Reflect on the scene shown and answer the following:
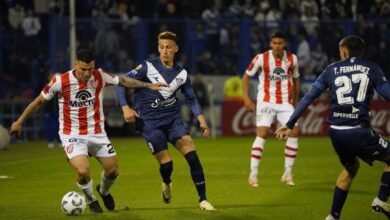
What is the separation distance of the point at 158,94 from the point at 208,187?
3.10 m

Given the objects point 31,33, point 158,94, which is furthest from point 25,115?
point 31,33

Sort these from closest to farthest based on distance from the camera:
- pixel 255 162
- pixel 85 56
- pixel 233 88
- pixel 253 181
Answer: pixel 85 56
pixel 253 181
pixel 255 162
pixel 233 88

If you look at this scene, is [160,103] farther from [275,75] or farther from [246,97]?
[275,75]

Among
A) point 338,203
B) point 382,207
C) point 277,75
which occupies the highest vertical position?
point 277,75

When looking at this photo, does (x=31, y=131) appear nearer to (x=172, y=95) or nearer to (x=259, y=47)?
(x=259, y=47)

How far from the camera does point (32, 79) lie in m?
28.6

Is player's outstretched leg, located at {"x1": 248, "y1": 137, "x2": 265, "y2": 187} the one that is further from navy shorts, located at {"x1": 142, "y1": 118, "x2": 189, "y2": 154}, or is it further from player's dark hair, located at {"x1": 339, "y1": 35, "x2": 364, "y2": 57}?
player's dark hair, located at {"x1": 339, "y1": 35, "x2": 364, "y2": 57}

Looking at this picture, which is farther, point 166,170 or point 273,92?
point 273,92

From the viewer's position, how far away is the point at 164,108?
12.3 meters

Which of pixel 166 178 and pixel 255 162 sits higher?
pixel 166 178

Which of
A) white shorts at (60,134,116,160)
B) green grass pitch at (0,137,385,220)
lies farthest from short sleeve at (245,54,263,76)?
white shorts at (60,134,116,160)

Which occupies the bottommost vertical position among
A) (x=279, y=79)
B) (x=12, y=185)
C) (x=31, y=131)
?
(x=31, y=131)

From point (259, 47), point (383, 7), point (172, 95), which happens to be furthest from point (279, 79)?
point (383, 7)

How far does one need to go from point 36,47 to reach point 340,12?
10224 mm
